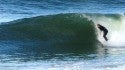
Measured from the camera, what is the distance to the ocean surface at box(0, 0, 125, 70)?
60.6 feet

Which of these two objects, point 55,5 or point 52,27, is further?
point 55,5

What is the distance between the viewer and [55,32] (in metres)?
24.4

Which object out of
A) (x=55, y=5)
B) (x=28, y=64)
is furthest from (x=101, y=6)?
(x=28, y=64)

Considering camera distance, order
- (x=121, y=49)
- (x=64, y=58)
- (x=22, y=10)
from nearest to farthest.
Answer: (x=64, y=58) → (x=121, y=49) → (x=22, y=10)

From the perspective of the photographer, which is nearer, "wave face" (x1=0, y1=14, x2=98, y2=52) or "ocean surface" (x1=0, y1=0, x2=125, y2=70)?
"ocean surface" (x1=0, y1=0, x2=125, y2=70)

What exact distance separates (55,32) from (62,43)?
1311 mm

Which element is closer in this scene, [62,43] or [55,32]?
[62,43]

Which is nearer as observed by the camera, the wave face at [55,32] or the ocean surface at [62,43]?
the ocean surface at [62,43]

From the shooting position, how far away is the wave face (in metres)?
22.8

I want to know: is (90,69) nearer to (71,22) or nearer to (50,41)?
(50,41)

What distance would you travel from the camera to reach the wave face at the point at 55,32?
74.9ft

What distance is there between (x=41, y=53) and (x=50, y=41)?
2590 mm

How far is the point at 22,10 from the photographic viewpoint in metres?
34.1

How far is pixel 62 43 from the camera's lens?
23.2 meters
